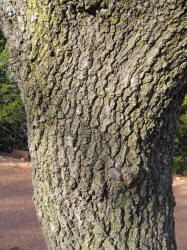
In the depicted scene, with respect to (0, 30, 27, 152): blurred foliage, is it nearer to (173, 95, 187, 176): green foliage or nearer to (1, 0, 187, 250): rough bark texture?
(173, 95, 187, 176): green foliage

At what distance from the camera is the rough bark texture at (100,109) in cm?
128

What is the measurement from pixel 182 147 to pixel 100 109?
A: 7.84 metres

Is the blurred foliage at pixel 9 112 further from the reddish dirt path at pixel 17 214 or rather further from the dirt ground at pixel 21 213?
the reddish dirt path at pixel 17 214

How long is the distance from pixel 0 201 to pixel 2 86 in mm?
5466

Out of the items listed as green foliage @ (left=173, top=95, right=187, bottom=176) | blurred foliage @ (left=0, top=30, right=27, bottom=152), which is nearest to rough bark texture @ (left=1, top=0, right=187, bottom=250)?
green foliage @ (left=173, top=95, right=187, bottom=176)

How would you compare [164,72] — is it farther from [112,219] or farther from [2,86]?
[2,86]

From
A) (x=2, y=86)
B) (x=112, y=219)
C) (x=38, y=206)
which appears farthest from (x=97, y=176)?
(x=2, y=86)

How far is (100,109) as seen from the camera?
138 cm

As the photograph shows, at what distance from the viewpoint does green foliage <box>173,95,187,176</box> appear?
802cm

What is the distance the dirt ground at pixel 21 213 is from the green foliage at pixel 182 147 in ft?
3.63

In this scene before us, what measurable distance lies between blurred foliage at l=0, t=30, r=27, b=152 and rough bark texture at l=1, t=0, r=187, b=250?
741 centimetres

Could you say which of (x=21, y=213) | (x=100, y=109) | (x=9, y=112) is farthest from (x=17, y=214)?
(x=9, y=112)

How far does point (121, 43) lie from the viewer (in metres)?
1.30

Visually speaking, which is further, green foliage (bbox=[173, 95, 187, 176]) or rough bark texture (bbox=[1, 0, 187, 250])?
green foliage (bbox=[173, 95, 187, 176])
